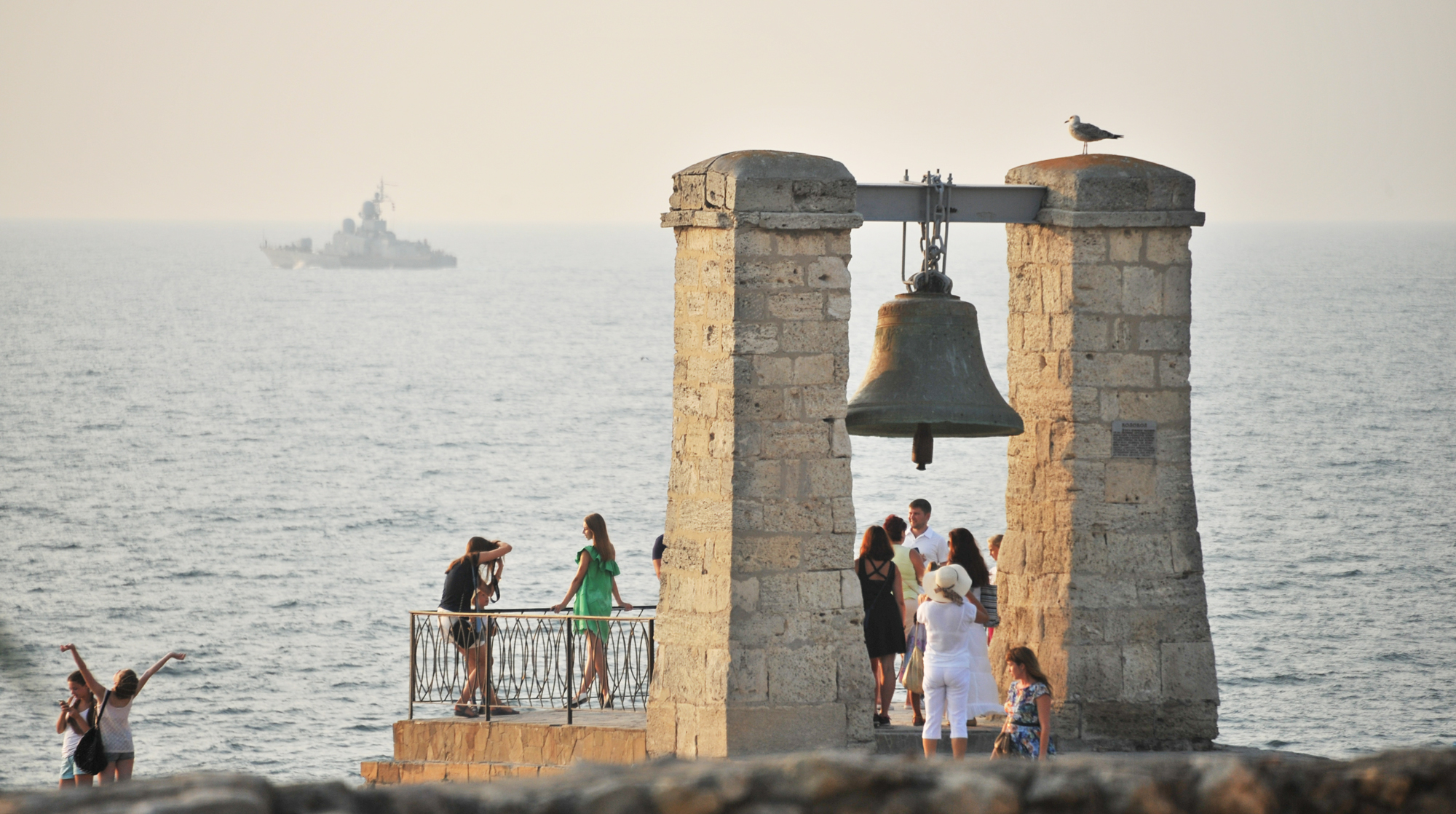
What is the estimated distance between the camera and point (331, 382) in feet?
273

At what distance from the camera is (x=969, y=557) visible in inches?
435

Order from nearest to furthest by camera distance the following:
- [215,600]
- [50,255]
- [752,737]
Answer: [752,737], [215,600], [50,255]

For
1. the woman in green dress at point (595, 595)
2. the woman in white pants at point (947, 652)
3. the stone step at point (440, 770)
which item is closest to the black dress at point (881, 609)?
the woman in white pants at point (947, 652)

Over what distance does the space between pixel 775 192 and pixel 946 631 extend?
8.63 feet

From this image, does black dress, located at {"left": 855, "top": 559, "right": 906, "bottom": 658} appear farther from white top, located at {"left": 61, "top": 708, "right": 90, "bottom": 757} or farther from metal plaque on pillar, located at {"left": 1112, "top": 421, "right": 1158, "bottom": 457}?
white top, located at {"left": 61, "top": 708, "right": 90, "bottom": 757}

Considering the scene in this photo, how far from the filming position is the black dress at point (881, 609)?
11242 mm

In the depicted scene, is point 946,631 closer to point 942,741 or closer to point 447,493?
point 942,741

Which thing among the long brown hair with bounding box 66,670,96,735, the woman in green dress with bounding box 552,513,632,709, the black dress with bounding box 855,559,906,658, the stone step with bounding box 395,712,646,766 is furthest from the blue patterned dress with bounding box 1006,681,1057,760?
the long brown hair with bounding box 66,670,96,735

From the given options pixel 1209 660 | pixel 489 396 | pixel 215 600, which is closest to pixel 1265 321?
pixel 489 396

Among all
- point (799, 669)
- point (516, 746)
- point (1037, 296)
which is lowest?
point (516, 746)

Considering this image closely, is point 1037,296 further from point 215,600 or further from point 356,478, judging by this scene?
point 356,478

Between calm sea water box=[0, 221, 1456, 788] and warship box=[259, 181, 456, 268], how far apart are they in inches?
1762

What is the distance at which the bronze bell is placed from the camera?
385 inches

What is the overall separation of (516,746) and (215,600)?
31.1 meters
